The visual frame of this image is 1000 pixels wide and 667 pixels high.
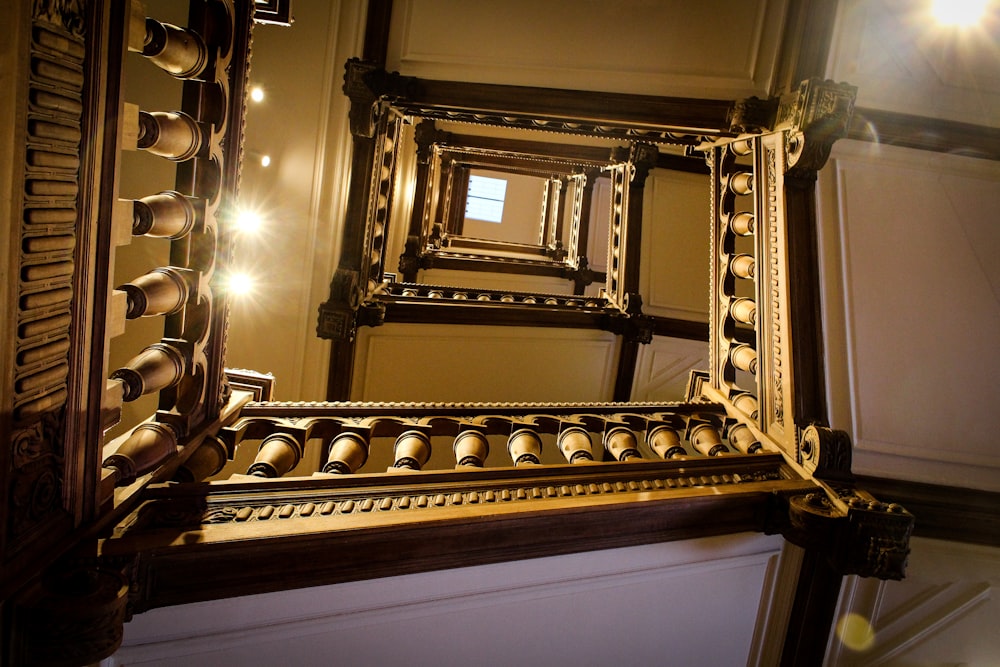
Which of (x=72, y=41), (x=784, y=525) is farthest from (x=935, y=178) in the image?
(x=72, y=41)

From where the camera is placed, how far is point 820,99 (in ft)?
9.37

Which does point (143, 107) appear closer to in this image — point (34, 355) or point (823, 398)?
point (34, 355)

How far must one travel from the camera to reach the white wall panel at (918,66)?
A: 330cm

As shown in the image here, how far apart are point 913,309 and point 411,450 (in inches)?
115

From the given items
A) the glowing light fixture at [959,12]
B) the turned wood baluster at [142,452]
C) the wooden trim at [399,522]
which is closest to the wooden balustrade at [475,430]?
the wooden trim at [399,522]

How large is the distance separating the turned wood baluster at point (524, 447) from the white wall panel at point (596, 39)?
7.95 ft

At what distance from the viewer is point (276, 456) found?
87.3 inches

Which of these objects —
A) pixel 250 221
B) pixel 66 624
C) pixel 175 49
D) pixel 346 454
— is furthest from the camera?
pixel 250 221

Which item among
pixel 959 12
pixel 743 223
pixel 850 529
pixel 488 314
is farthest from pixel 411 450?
pixel 959 12

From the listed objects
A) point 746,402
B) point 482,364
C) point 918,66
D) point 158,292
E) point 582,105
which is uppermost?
point 918,66

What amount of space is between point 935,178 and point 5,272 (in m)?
4.31

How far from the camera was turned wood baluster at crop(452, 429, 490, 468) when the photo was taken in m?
2.36

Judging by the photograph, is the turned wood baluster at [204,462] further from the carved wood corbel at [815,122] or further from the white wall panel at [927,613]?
the carved wood corbel at [815,122]

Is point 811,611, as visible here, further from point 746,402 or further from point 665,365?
point 665,365
